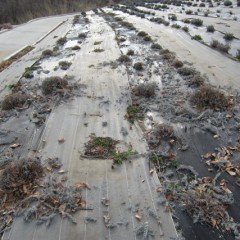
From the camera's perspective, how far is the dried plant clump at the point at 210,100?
6758 millimetres

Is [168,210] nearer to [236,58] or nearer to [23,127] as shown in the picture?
Answer: [23,127]

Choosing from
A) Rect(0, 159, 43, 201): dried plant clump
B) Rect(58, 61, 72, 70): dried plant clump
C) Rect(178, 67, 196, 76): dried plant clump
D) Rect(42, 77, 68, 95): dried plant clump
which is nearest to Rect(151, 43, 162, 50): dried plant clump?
Rect(178, 67, 196, 76): dried plant clump

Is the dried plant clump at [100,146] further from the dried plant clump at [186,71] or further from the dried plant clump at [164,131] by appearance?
the dried plant clump at [186,71]

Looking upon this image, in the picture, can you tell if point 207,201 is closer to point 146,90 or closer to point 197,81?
point 146,90

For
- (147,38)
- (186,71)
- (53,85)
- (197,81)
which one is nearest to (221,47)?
(186,71)

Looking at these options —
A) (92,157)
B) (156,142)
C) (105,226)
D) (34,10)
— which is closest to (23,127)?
(92,157)

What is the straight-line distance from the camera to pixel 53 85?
810cm

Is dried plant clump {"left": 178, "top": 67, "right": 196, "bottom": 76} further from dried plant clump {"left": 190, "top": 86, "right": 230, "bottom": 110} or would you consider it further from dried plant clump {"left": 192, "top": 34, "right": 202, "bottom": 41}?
dried plant clump {"left": 192, "top": 34, "right": 202, "bottom": 41}

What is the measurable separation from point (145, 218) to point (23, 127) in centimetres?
371

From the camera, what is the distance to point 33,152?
5.66 meters

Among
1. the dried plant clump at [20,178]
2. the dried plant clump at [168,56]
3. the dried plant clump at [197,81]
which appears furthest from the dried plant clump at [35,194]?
the dried plant clump at [168,56]

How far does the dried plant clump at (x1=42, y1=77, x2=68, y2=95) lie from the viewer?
8.05 meters

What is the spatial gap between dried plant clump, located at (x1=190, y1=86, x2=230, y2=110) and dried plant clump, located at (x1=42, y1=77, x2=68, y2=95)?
12.0 ft

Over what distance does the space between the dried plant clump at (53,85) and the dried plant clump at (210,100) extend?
3654mm
